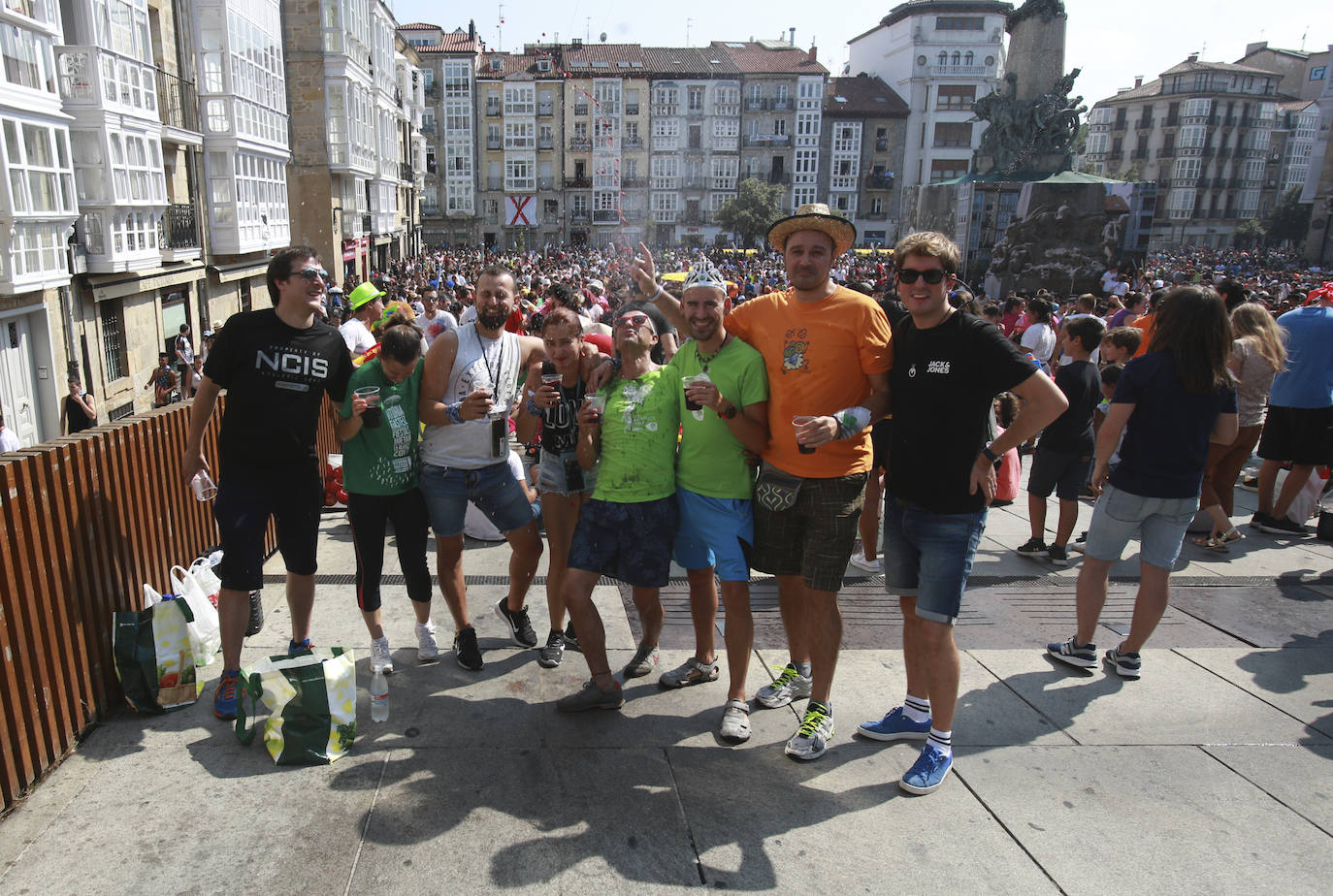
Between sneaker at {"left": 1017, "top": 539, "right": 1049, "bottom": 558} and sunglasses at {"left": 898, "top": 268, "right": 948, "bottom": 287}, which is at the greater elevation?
sunglasses at {"left": 898, "top": 268, "right": 948, "bottom": 287}

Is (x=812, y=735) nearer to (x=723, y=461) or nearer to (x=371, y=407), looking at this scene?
(x=723, y=461)

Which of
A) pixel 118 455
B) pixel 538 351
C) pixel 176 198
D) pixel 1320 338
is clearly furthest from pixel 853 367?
pixel 176 198

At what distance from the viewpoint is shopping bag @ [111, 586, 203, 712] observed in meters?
3.49

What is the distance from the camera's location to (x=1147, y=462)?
4047mm

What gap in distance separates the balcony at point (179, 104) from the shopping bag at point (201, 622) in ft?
63.3

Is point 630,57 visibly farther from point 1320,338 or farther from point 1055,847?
point 1055,847

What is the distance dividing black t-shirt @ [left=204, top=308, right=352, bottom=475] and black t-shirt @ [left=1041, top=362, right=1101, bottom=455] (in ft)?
16.1

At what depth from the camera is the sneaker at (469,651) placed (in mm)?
4008

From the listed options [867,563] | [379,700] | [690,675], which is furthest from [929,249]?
[867,563]

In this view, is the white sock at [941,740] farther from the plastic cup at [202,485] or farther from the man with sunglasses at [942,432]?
the plastic cup at [202,485]

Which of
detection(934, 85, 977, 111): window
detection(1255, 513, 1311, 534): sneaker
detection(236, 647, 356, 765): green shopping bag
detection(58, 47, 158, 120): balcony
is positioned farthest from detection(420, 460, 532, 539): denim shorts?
detection(934, 85, 977, 111): window

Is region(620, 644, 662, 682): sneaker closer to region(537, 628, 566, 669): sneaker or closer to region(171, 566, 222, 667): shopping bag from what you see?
region(537, 628, 566, 669): sneaker

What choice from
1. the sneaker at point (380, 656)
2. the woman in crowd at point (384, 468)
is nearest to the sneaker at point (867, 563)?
the woman in crowd at point (384, 468)

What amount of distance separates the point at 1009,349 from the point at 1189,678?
234 centimetres
